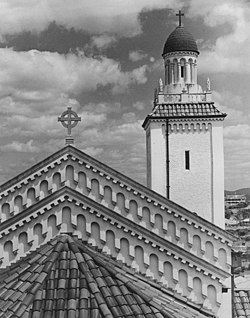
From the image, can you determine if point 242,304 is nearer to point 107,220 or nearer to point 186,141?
point 186,141

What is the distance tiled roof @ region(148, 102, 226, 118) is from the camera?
94.3 feet

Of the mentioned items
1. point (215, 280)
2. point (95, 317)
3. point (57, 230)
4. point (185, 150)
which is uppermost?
point (185, 150)

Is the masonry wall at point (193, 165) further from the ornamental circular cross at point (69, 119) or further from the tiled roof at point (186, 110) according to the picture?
the ornamental circular cross at point (69, 119)

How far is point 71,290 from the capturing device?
1309 centimetres

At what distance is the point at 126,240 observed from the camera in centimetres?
1575

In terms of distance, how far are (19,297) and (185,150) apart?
1710cm

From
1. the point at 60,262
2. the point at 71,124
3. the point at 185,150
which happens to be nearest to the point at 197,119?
the point at 185,150

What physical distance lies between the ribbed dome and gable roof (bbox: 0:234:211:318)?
56.2 ft

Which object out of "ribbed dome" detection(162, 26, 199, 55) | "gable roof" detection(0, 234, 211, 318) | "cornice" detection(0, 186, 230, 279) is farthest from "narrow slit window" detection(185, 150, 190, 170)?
"gable roof" detection(0, 234, 211, 318)

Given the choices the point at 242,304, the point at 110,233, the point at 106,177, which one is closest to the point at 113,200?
the point at 106,177

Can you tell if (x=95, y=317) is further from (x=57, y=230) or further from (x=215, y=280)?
(x=215, y=280)

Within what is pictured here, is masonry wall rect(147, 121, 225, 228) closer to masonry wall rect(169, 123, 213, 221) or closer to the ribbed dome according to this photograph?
masonry wall rect(169, 123, 213, 221)

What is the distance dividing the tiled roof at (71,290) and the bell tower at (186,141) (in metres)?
15.0

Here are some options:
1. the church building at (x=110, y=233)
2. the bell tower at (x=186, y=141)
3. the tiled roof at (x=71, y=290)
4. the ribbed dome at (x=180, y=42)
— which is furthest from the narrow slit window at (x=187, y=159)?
the tiled roof at (x=71, y=290)
